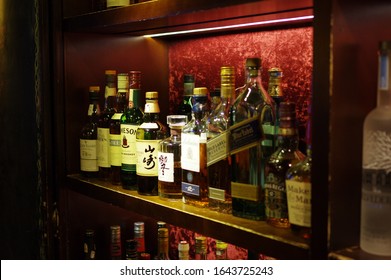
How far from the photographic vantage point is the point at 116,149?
165cm

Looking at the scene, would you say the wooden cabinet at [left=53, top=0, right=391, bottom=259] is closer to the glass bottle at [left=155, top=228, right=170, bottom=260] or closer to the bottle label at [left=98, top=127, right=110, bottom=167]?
the bottle label at [left=98, top=127, right=110, bottom=167]

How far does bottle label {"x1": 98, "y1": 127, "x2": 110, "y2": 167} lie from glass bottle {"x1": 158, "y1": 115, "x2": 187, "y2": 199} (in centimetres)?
31

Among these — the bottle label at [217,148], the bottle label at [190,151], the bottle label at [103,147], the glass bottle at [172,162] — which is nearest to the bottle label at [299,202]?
the bottle label at [217,148]

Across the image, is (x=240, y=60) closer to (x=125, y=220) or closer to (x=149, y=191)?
(x=149, y=191)

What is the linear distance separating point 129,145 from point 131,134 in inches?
1.3

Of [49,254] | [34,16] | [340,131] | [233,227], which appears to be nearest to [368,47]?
[340,131]

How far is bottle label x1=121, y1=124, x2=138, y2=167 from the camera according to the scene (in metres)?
1.57

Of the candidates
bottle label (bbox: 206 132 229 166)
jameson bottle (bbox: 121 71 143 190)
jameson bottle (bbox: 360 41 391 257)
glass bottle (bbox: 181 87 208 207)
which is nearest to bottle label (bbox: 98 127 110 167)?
jameson bottle (bbox: 121 71 143 190)

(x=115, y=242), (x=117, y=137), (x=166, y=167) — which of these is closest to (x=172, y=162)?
(x=166, y=167)

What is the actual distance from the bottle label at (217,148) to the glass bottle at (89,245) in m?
0.68

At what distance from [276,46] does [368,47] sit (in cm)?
58

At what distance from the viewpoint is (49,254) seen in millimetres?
1802

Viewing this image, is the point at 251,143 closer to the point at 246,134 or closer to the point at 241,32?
the point at 246,134

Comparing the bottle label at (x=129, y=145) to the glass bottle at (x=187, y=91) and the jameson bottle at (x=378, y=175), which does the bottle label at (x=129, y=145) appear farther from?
the jameson bottle at (x=378, y=175)
